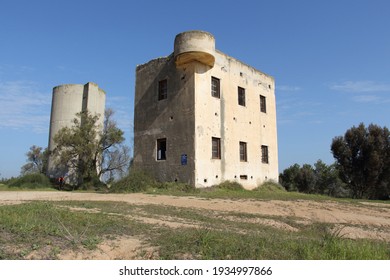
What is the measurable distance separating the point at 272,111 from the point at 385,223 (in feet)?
47.0

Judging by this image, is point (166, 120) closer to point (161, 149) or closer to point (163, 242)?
point (161, 149)

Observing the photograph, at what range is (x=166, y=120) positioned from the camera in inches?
709

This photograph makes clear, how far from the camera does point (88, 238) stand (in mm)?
4789

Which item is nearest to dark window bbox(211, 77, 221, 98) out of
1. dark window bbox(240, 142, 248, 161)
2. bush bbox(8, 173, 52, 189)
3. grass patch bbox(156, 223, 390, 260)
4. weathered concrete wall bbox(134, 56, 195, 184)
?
weathered concrete wall bbox(134, 56, 195, 184)

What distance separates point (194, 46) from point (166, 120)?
14.6 ft

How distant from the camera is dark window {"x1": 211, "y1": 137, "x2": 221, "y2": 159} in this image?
17.6 meters

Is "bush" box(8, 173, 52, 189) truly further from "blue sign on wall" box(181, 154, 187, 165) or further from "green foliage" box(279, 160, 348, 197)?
"green foliage" box(279, 160, 348, 197)

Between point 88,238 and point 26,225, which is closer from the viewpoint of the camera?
point 88,238

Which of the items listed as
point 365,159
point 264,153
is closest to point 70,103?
point 264,153

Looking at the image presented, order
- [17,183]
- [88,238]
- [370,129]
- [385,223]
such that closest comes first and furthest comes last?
[88,238] < [385,223] < [17,183] < [370,129]

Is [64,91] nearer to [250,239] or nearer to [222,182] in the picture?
[222,182]

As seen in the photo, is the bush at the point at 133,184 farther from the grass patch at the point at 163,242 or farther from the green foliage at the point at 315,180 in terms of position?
the green foliage at the point at 315,180

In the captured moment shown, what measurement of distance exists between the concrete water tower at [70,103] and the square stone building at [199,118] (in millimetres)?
8339
